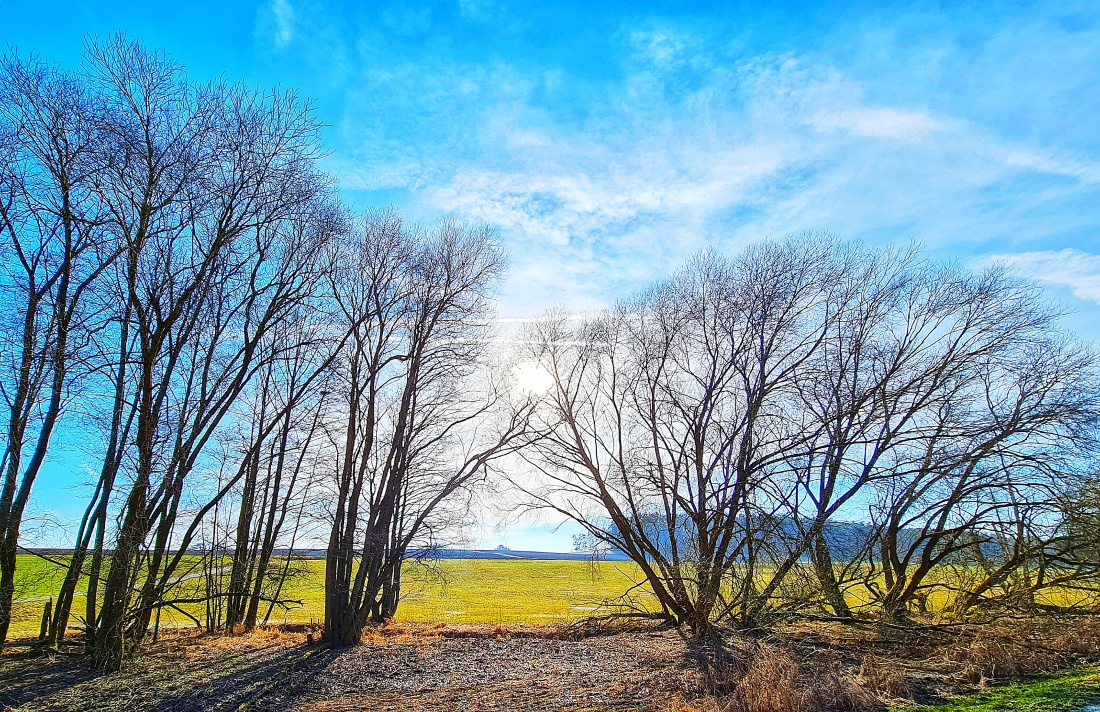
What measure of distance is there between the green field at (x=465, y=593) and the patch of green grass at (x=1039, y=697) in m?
9.19

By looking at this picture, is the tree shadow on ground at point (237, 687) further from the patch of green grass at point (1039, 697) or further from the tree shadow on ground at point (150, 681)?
the patch of green grass at point (1039, 697)

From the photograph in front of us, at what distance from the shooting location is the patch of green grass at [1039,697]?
7184 millimetres

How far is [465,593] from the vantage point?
44750 millimetres

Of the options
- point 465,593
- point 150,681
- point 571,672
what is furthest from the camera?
point 465,593

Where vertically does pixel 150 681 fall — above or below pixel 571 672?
above

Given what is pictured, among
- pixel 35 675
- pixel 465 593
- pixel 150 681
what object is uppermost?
pixel 35 675

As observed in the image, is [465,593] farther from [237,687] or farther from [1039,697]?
[1039,697]

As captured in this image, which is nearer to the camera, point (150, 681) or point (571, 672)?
point (150, 681)

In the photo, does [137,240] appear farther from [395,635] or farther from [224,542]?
[395,635]

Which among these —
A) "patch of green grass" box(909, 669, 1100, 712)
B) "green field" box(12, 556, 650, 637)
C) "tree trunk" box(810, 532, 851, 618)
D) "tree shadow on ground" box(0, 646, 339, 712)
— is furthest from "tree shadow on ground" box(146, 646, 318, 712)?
"tree trunk" box(810, 532, 851, 618)

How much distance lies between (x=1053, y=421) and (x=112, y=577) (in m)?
20.6

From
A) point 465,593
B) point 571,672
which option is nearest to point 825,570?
point 571,672

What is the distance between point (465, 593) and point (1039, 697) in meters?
41.4

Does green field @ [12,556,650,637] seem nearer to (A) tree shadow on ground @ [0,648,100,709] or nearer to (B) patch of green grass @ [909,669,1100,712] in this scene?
(A) tree shadow on ground @ [0,648,100,709]
